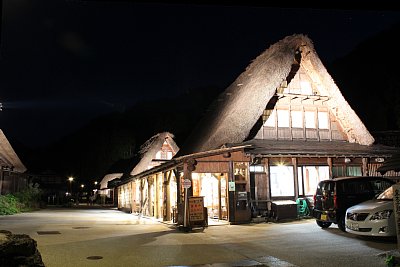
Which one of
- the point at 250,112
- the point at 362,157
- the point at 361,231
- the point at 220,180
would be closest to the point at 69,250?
the point at 361,231

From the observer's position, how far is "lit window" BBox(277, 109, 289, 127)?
19011mm

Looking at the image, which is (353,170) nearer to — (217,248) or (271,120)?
(271,120)

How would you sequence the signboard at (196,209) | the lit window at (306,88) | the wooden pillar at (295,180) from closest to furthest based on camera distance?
the signboard at (196,209)
the wooden pillar at (295,180)
the lit window at (306,88)

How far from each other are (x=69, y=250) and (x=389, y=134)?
24430 millimetres

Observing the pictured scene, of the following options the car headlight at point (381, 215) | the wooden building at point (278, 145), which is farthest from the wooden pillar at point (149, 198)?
the car headlight at point (381, 215)

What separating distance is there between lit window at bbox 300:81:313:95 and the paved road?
26.2ft

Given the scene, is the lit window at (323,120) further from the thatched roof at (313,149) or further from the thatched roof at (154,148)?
the thatched roof at (154,148)

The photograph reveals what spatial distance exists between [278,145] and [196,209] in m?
5.57

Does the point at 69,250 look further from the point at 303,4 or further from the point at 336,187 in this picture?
the point at 303,4

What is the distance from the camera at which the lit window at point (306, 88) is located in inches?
760

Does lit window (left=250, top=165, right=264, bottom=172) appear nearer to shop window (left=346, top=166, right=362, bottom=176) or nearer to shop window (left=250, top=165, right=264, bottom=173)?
shop window (left=250, top=165, right=264, bottom=173)

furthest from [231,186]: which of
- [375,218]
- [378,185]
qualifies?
[375,218]

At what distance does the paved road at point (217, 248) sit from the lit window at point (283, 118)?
21.2 feet

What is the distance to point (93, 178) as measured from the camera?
70.4 meters
